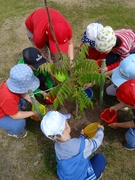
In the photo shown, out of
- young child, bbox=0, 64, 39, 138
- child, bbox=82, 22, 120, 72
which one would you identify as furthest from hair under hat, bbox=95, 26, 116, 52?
young child, bbox=0, 64, 39, 138

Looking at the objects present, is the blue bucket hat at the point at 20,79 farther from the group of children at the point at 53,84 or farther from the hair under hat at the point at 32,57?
the hair under hat at the point at 32,57

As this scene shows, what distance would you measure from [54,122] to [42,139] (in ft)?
4.71

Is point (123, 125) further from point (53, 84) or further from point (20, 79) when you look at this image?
point (20, 79)

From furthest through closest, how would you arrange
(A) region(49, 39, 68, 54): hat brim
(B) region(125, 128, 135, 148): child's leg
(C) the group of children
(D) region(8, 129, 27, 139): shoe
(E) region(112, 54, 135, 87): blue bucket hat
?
(D) region(8, 129, 27, 139): shoe
(A) region(49, 39, 68, 54): hat brim
(B) region(125, 128, 135, 148): child's leg
(E) region(112, 54, 135, 87): blue bucket hat
(C) the group of children

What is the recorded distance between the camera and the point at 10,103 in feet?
10.6

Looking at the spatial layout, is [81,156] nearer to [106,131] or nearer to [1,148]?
[106,131]

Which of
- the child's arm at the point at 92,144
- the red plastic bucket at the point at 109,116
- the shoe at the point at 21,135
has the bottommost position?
the shoe at the point at 21,135

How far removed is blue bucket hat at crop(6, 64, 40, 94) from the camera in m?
3.12

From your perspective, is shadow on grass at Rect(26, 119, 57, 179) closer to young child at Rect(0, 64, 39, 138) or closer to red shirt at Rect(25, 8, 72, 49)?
young child at Rect(0, 64, 39, 138)

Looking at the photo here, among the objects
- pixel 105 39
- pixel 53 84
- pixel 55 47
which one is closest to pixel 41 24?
pixel 55 47

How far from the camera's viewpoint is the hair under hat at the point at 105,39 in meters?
3.38

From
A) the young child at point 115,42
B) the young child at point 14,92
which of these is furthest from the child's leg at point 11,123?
the young child at point 115,42

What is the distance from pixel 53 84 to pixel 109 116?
1.17m

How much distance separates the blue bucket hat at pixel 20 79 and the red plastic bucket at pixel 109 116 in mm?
1227
